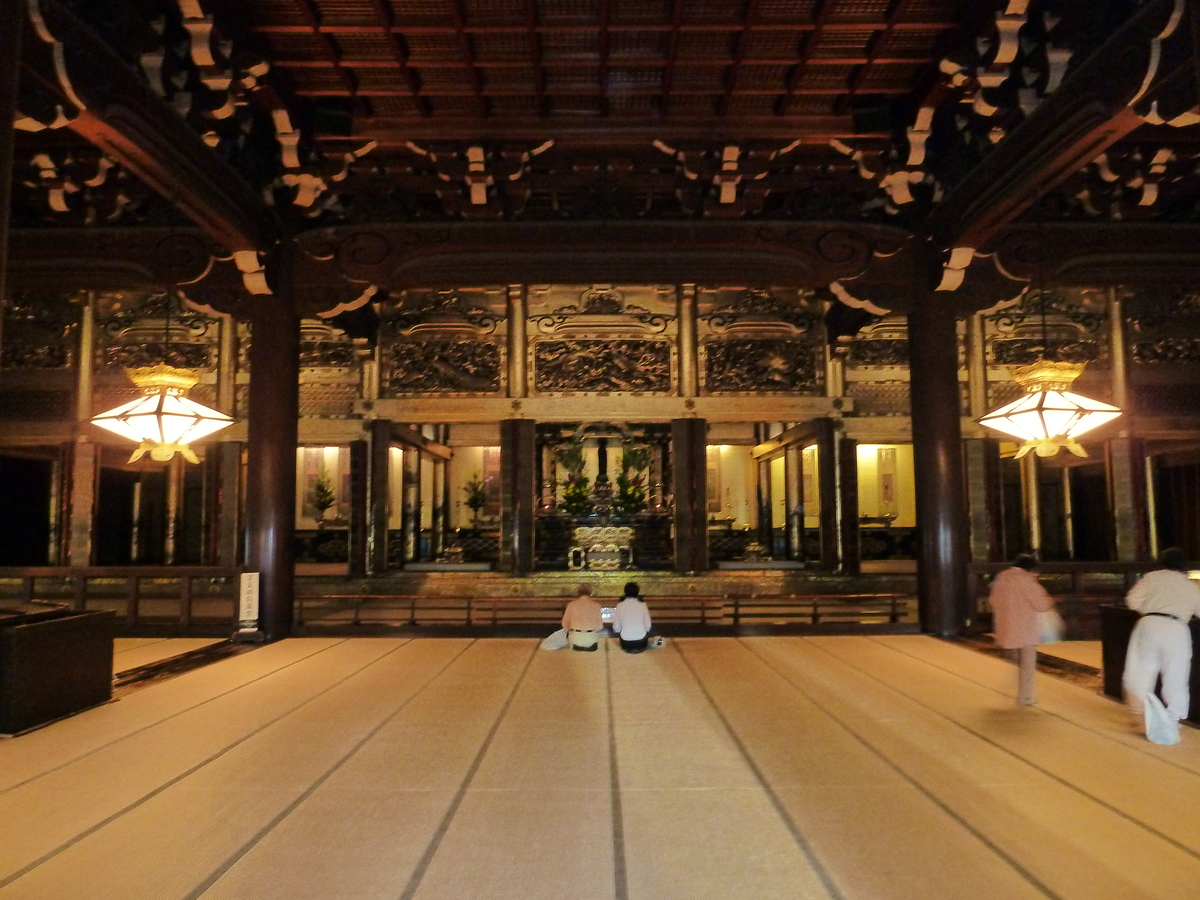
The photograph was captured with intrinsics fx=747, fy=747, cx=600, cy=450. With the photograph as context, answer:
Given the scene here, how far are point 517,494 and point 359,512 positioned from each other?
1989mm

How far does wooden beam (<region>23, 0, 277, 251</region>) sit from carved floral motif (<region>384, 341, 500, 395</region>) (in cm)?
360

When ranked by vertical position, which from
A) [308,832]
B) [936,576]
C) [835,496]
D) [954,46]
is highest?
[954,46]

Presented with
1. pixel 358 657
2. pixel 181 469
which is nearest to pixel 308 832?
pixel 358 657

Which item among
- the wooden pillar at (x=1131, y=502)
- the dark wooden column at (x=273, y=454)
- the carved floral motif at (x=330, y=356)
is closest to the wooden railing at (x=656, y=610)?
the dark wooden column at (x=273, y=454)

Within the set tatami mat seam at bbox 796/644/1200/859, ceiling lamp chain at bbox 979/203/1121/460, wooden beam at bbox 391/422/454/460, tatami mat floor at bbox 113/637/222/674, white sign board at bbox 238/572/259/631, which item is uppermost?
wooden beam at bbox 391/422/454/460

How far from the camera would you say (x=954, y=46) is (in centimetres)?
464

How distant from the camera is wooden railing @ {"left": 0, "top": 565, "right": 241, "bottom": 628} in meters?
6.27

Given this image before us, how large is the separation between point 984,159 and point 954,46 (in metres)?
0.82

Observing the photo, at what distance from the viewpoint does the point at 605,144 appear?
5.63m

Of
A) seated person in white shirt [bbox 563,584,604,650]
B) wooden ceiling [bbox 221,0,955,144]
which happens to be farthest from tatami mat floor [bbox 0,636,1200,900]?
wooden ceiling [bbox 221,0,955,144]

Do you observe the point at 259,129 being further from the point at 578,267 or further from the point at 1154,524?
the point at 1154,524

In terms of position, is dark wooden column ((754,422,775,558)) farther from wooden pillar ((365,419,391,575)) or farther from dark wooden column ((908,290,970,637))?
wooden pillar ((365,419,391,575))

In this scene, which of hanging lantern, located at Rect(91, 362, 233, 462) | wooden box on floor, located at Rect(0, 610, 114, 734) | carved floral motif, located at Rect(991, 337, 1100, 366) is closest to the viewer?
wooden box on floor, located at Rect(0, 610, 114, 734)

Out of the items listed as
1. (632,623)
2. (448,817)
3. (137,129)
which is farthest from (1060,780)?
(137,129)
